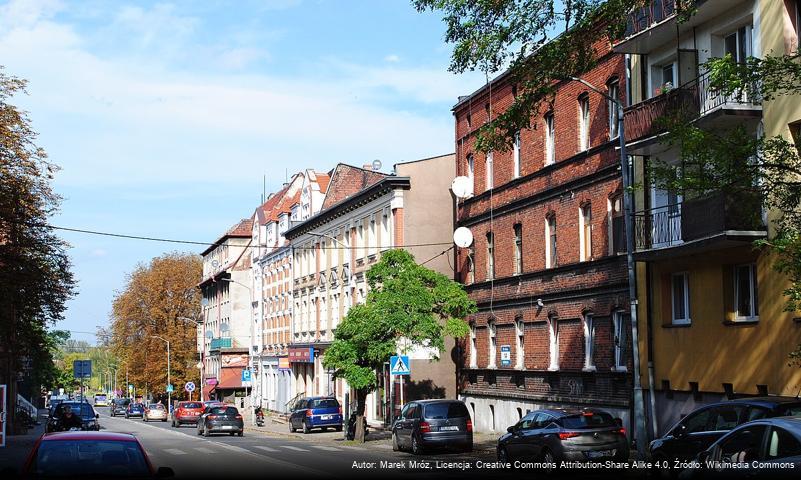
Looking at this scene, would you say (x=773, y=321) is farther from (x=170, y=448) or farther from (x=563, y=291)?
(x=170, y=448)

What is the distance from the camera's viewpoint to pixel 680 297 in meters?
28.1

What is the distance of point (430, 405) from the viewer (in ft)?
97.5

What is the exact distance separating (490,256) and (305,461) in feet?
49.6

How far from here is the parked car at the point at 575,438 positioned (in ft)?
69.4

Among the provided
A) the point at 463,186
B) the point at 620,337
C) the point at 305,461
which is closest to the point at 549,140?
the point at 463,186

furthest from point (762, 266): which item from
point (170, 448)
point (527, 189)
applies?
point (170, 448)

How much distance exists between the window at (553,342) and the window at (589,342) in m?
2.06

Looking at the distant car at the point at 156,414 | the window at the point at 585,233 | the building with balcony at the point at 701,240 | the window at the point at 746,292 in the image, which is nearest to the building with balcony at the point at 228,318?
the distant car at the point at 156,414

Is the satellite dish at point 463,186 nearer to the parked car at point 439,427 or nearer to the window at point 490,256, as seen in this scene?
the window at point 490,256

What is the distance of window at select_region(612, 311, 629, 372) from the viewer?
98.4 ft

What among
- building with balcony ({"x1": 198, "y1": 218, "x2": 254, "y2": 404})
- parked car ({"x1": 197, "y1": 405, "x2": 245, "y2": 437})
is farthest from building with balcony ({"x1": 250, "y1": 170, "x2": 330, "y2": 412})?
parked car ({"x1": 197, "y1": 405, "x2": 245, "y2": 437})

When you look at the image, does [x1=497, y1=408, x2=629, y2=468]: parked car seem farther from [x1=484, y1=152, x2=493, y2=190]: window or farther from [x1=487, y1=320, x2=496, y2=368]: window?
[x1=484, y1=152, x2=493, y2=190]: window

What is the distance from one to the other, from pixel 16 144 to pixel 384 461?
17410 mm

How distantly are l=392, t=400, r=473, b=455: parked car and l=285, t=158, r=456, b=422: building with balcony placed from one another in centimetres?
1282
